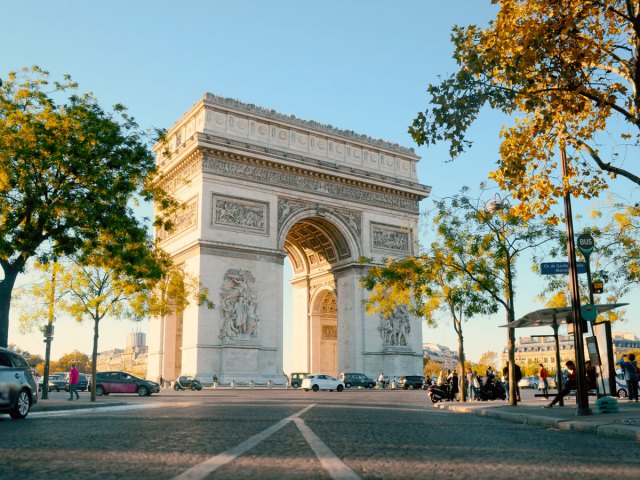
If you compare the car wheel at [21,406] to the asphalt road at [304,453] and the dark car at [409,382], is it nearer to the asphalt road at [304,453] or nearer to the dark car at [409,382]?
the asphalt road at [304,453]

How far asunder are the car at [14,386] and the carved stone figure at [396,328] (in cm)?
3224

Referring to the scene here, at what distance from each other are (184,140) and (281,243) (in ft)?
30.1

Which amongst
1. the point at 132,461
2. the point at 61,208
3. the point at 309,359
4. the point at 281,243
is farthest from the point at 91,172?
the point at 309,359

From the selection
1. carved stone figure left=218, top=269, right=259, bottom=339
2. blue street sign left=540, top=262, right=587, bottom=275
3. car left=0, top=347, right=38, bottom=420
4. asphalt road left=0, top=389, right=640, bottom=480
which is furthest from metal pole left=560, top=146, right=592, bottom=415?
carved stone figure left=218, top=269, right=259, bottom=339

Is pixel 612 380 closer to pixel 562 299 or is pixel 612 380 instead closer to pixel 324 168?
pixel 562 299

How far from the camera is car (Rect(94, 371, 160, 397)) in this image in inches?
1315

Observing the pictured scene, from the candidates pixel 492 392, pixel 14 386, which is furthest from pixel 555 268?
pixel 492 392

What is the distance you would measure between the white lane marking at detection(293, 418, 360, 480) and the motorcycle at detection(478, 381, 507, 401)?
17.7 m

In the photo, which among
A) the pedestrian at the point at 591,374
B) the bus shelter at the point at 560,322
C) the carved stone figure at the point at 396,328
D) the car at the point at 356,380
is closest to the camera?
the bus shelter at the point at 560,322

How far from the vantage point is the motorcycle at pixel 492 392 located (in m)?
25.0

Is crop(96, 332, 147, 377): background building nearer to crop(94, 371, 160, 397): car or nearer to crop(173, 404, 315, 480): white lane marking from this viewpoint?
crop(94, 371, 160, 397): car

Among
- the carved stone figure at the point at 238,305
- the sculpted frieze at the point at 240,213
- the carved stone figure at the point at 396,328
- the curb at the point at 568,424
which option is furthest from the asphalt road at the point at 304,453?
the carved stone figure at the point at 396,328

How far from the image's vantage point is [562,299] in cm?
3731

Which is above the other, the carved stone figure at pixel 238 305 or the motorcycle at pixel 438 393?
the carved stone figure at pixel 238 305
